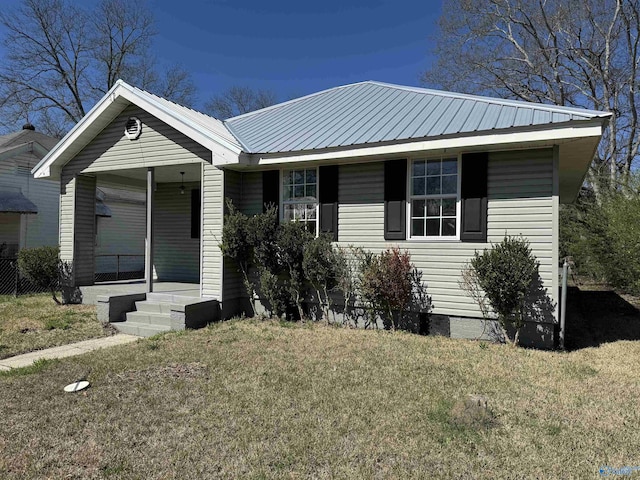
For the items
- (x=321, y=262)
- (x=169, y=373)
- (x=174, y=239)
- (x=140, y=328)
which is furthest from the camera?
(x=174, y=239)

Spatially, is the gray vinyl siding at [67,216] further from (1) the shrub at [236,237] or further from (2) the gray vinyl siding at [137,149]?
(1) the shrub at [236,237]

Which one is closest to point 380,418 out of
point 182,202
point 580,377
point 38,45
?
point 580,377

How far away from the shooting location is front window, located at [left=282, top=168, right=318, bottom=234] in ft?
26.8

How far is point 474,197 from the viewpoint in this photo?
6.73 meters

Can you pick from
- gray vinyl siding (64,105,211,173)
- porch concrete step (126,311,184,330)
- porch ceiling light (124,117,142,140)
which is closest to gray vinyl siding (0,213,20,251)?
gray vinyl siding (64,105,211,173)

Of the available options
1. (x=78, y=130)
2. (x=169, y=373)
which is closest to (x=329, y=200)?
(x=169, y=373)

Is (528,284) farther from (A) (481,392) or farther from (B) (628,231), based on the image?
(B) (628,231)

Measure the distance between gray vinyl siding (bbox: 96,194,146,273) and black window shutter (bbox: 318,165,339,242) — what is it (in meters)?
12.0

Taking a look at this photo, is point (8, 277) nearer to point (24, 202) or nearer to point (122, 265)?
point (24, 202)

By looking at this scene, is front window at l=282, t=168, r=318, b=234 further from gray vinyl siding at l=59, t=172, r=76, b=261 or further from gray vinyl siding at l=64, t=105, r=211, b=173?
gray vinyl siding at l=59, t=172, r=76, b=261

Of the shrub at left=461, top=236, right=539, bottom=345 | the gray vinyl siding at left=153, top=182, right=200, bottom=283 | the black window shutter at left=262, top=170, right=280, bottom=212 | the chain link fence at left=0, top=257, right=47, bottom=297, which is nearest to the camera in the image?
the shrub at left=461, top=236, right=539, bottom=345

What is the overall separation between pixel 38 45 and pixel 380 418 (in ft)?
100

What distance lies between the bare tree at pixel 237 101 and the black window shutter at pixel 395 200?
97.3ft

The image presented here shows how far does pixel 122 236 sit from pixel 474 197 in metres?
16.0
